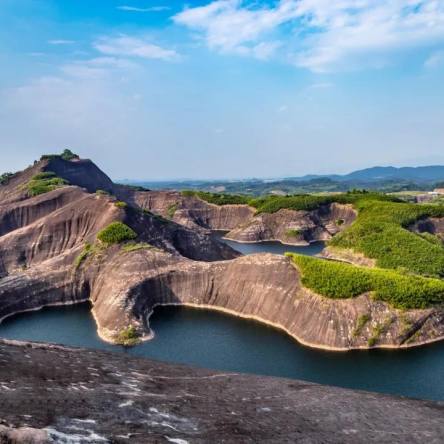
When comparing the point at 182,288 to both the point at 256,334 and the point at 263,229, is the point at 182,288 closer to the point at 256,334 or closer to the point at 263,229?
the point at 256,334

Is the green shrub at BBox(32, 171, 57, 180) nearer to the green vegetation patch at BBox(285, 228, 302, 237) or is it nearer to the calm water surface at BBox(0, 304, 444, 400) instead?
the green vegetation patch at BBox(285, 228, 302, 237)

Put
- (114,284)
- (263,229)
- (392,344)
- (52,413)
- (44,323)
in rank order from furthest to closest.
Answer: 1. (263,229)
2. (114,284)
3. (44,323)
4. (392,344)
5. (52,413)

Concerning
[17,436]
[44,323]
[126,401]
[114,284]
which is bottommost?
[44,323]

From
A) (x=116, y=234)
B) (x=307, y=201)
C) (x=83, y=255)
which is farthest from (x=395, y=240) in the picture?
(x=83, y=255)

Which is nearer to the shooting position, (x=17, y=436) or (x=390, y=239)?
(x=17, y=436)

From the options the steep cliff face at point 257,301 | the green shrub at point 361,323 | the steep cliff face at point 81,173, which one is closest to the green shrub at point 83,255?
the steep cliff face at point 257,301

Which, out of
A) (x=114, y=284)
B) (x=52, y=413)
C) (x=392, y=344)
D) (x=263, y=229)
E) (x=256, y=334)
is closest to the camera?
(x=52, y=413)

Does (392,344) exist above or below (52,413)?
below

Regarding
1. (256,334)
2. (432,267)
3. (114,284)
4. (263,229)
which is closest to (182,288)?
(114,284)
